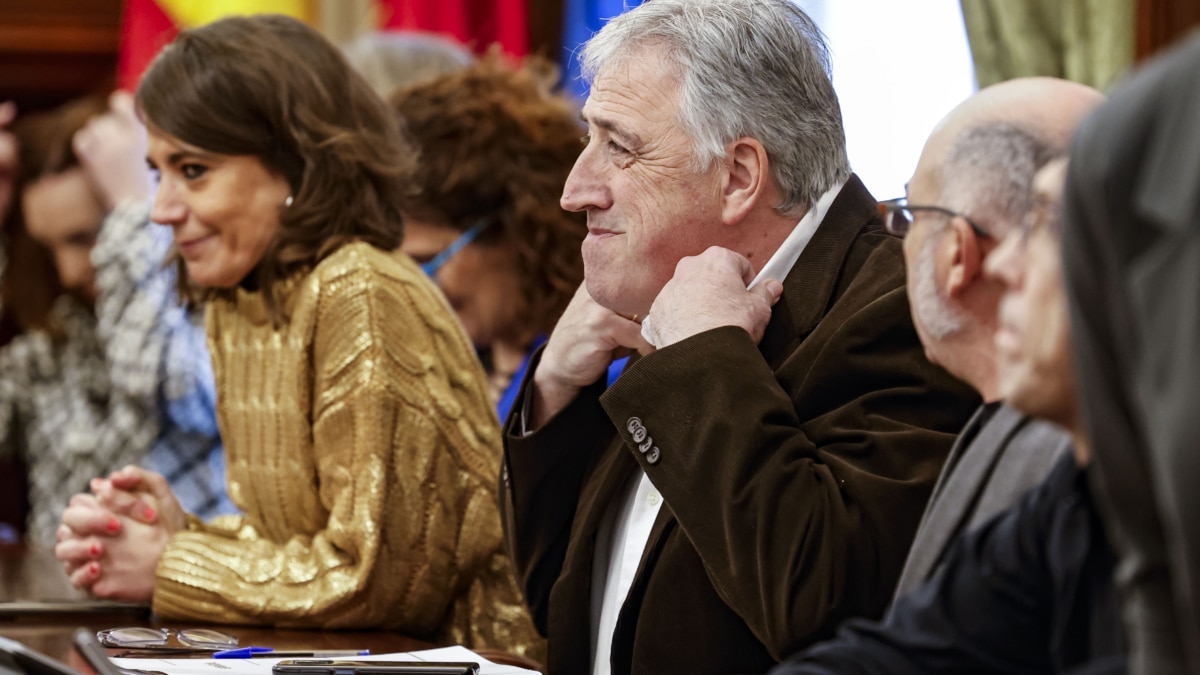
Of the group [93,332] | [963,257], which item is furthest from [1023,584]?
[93,332]

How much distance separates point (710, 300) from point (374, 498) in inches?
30.4

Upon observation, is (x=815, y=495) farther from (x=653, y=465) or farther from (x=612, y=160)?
(x=612, y=160)

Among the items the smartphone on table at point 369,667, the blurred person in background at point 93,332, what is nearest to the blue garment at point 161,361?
the blurred person in background at point 93,332

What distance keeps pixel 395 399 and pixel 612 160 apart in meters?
0.61

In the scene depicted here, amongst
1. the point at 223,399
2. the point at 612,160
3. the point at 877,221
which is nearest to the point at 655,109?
the point at 612,160

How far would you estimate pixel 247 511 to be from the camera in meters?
2.71

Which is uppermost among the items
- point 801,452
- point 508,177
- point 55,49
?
point 55,49

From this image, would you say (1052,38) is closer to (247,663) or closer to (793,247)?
(793,247)

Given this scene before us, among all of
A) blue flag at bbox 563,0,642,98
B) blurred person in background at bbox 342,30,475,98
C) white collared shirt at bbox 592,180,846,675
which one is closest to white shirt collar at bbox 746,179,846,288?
white collared shirt at bbox 592,180,846,675

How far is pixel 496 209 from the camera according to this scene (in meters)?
3.65

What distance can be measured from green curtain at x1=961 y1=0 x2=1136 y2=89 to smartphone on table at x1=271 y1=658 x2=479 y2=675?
1790 mm

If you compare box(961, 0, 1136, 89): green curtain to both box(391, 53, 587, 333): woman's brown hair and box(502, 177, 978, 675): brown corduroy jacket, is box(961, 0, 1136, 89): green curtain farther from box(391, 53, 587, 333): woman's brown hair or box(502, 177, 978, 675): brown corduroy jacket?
box(502, 177, 978, 675): brown corduroy jacket

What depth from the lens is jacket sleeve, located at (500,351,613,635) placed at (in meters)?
2.24

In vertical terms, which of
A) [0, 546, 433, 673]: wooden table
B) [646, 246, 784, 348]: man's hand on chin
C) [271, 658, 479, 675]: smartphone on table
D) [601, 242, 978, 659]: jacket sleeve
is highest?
[646, 246, 784, 348]: man's hand on chin
